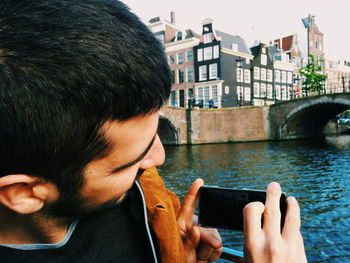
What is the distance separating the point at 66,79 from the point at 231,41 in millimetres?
30634

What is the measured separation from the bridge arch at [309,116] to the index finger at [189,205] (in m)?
18.9

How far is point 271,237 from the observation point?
742mm

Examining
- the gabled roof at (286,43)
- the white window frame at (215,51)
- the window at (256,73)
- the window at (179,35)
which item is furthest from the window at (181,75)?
the gabled roof at (286,43)

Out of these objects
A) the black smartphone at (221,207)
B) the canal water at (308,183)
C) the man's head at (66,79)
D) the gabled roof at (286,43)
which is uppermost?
the gabled roof at (286,43)

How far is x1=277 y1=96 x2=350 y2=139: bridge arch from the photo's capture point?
18328 mm

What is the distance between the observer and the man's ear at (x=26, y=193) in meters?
0.73

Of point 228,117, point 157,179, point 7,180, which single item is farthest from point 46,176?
point 228,117

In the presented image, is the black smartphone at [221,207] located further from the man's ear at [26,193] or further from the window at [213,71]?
the window at [213,71]

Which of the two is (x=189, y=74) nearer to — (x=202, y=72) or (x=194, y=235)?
(x=202, y=72)

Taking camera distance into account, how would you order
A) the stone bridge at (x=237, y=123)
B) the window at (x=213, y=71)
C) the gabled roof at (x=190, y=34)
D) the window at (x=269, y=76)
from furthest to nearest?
1. the window at (x=269, y=76)
2. the gabled roof at (x=190, y=34)
3. the window at (x=213, y=71)
4. the stone bridge at (x=237, y=123)

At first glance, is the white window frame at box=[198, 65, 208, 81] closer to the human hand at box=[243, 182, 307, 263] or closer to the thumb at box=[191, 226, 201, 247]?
the thumb at box=[191, 226, 201, 247]

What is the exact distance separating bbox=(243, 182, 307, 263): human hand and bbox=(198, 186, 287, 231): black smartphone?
0.26 m

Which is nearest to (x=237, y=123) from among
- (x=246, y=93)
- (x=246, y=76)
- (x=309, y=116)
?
(x=309, y=116)

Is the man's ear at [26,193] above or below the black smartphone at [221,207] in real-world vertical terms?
above
